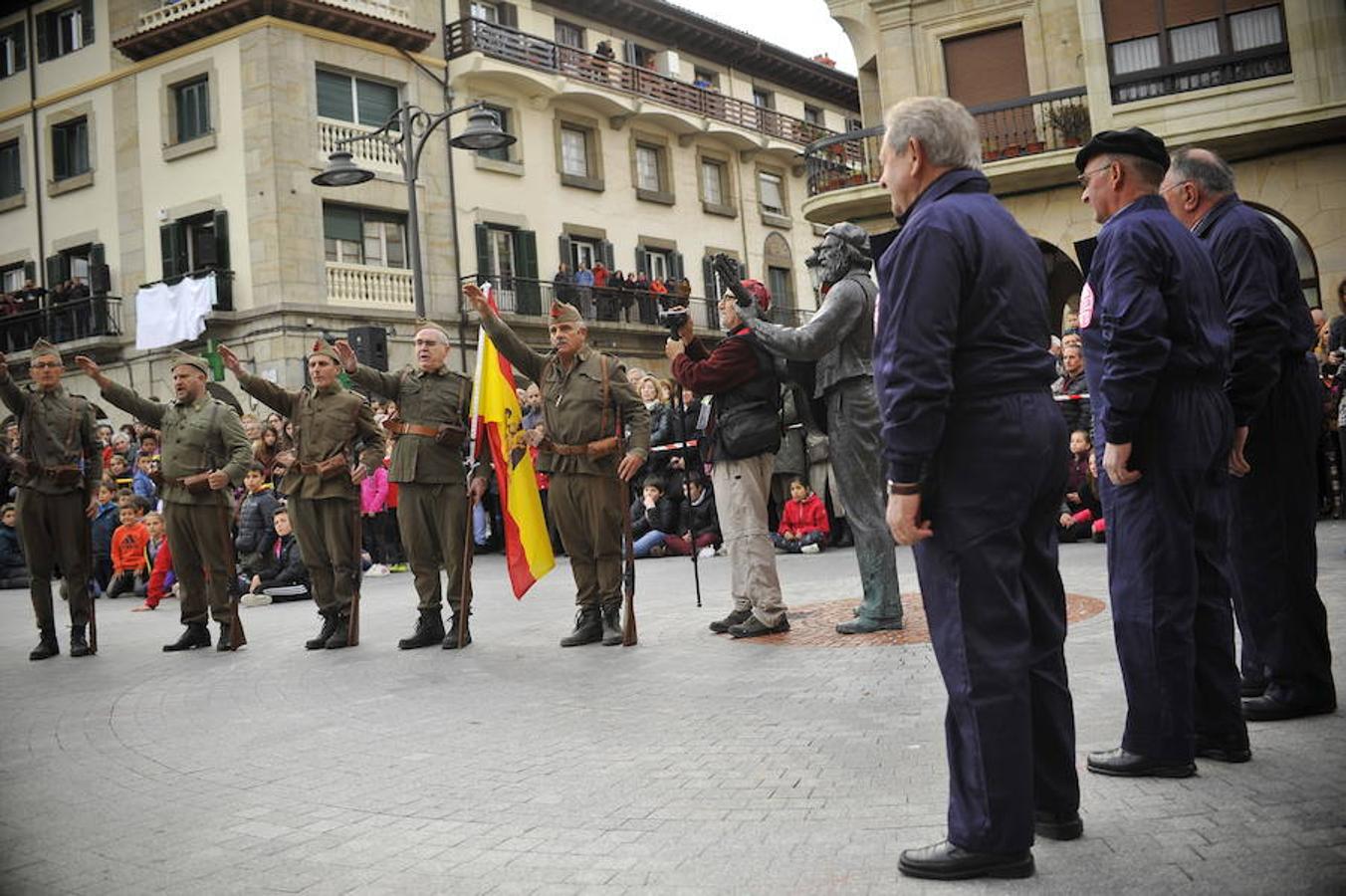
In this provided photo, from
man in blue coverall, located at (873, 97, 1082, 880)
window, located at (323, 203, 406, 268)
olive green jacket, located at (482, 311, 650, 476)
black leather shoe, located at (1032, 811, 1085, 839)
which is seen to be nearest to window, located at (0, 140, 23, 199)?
window, located at (323, 203, 406, 268)

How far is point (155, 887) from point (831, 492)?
12114 mm

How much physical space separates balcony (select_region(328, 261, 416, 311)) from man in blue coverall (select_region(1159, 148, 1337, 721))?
1049 inches

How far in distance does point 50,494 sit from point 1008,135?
19.3m

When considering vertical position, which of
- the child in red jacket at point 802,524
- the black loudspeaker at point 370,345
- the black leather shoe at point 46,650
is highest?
the black loudspeaker at point 370,345

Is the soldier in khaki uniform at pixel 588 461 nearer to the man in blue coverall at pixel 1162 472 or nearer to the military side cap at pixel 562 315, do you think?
the military side cap at pixel 562 315

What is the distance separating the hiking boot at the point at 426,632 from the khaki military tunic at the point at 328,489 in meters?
0.67

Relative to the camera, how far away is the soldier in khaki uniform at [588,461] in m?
8.54

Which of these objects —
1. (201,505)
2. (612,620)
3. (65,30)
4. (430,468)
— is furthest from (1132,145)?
(65,30)

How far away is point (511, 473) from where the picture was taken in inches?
369

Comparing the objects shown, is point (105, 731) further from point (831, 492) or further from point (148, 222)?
point (148, 222)

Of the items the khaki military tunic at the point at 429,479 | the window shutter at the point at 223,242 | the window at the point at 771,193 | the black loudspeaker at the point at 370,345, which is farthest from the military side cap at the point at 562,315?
the window at the point at 771,193

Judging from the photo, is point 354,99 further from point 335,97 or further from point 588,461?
point 588,461

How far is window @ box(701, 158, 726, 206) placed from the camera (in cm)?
4075

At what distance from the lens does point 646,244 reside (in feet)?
126
